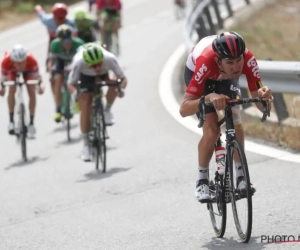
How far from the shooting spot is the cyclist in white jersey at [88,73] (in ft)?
41.5

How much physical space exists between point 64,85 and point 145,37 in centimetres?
1055

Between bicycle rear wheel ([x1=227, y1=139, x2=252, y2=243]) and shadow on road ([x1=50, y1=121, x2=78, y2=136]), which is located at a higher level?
bicycle rear wheel ([x1=227, y1=139, x2=252, y2=243])

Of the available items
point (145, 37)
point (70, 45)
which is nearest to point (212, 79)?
point (70, 45)

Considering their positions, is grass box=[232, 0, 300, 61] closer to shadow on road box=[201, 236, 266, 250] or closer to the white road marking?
the white road marking

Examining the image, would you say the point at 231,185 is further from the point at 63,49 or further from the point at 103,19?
the point at 103,19

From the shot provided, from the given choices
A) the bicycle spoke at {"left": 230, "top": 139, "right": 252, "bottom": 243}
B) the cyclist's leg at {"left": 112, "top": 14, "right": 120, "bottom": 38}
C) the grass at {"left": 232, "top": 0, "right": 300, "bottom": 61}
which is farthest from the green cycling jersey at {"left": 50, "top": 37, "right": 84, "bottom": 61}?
the bicycle spoke at {"left": 230, "top": 139, "right": 252, "bottom": 243}

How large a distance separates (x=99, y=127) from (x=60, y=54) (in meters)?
3.40

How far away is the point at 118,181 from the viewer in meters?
12.1

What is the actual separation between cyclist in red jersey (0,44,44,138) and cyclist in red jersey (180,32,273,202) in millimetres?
6199

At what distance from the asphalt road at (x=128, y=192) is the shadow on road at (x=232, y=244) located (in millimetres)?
11

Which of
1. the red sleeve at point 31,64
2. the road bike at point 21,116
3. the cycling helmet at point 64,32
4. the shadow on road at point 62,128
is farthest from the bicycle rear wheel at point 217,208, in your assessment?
the shadow on road at point 62,128

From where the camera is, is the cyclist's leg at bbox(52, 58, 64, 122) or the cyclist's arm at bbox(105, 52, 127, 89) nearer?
the cyclist's arm at bbox(105, 52, 127, 89)

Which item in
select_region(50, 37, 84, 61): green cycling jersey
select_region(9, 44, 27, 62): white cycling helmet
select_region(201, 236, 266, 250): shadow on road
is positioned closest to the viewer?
select_region(201, 236, 266, 250): shadow on road

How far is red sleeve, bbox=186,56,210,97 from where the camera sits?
26.5 feet
